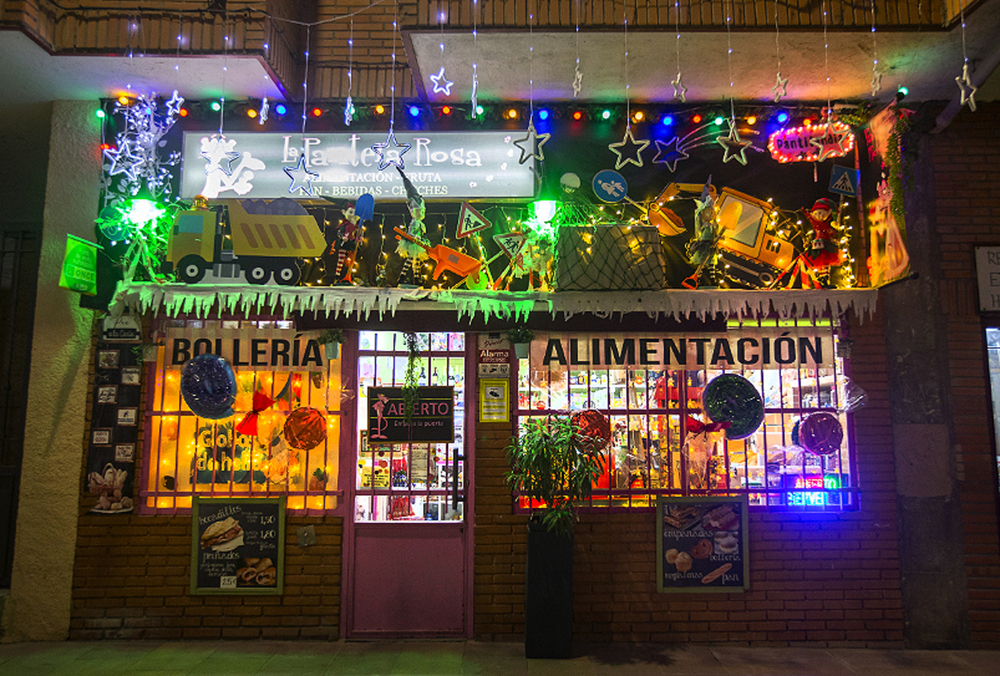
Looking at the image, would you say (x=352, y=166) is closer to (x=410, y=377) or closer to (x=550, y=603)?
(x=410, y=377)

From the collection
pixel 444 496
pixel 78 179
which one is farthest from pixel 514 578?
pixel 78 179

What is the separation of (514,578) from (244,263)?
4649 mm

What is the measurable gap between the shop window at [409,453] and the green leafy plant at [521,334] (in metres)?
0.64

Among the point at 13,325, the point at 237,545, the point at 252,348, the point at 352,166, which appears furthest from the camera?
the point at 13,325

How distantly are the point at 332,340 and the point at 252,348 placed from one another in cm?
94

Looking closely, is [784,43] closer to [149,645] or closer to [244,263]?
[244,263]

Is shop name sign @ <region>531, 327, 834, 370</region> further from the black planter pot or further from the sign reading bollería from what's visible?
the black planter pot

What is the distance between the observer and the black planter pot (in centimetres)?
582

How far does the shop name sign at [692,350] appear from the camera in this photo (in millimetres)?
6602

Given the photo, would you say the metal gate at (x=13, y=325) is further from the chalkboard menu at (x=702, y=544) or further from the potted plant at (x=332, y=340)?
the chalkboard menu at (x=702, y=544)

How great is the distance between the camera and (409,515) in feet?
21.4

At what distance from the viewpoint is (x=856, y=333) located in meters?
6.65

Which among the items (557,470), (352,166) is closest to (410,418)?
(557,470)

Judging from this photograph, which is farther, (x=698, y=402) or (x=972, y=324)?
(x=698, y=402)
